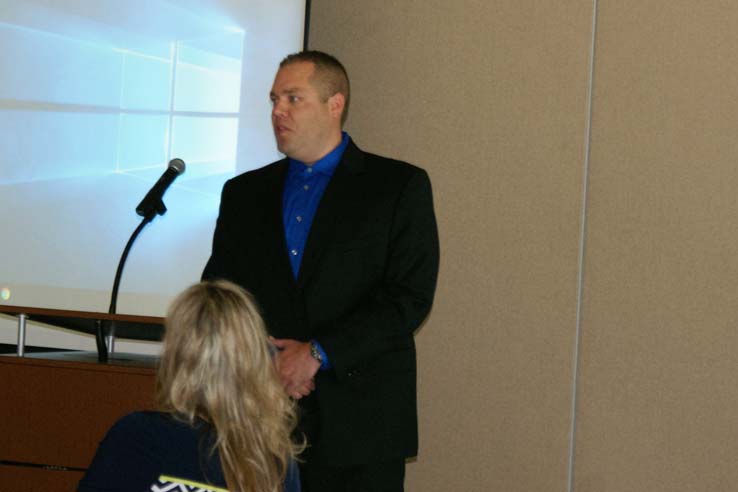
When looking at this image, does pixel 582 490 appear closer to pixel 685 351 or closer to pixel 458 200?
pixel 685 351

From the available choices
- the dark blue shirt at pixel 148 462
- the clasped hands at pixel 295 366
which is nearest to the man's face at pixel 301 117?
the clasped hands at pixel 295 366

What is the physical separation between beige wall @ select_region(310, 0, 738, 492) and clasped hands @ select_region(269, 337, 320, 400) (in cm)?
132

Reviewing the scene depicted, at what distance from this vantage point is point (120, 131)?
12.4 feet

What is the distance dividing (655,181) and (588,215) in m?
0.25

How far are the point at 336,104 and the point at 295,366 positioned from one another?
812 mm

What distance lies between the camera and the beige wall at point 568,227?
3533 millimetres

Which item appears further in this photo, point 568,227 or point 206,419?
point 568,227

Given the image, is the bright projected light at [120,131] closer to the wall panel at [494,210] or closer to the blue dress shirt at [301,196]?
the wall panel at [494,210]

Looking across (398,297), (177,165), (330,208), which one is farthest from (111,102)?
(398,297)

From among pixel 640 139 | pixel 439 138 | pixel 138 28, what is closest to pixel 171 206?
pixel 138 28

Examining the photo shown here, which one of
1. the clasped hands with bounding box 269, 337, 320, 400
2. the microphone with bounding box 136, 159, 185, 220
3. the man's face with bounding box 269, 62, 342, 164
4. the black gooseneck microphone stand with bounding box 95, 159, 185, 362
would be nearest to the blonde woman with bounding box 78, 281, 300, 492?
the clasped hands with bounding box 269, 337, 320, 400

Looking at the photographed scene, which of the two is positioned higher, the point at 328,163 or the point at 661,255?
the point at 328,163

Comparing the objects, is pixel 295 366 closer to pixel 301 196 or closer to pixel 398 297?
pixel 398 297

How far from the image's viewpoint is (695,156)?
140 inches
